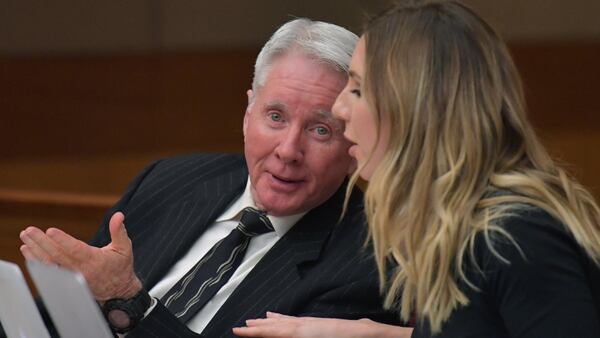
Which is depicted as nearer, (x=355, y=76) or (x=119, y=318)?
(x=355, y=76)

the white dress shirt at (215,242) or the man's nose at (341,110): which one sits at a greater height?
the man's nose at (341,110)

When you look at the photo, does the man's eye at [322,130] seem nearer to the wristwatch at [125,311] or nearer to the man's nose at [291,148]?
the man's nose at [291,148]

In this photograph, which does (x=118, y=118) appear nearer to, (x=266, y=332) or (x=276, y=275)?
(x=276, y=275)

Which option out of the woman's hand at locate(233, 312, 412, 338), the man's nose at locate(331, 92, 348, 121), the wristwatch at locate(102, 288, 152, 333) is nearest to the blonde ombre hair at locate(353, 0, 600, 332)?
the man's nose at locate(331, 92, 348, 121)

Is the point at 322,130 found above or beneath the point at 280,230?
above

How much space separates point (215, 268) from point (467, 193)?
0.94 meters

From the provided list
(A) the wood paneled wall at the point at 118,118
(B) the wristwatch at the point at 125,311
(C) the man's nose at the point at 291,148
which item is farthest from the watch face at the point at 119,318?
(A) the wood paneled wall at the point at 118,118

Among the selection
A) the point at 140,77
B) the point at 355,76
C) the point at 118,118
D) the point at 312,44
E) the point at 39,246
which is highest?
the point at 355,76

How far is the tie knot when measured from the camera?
2645 mm

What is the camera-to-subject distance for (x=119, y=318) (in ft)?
7.55

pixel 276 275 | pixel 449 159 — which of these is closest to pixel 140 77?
pixel 276 275

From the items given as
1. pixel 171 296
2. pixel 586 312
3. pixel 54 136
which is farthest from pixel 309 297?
pixel 54 136

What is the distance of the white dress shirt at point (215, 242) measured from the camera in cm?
260

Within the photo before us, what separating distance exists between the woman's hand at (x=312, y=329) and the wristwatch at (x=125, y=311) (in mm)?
225
